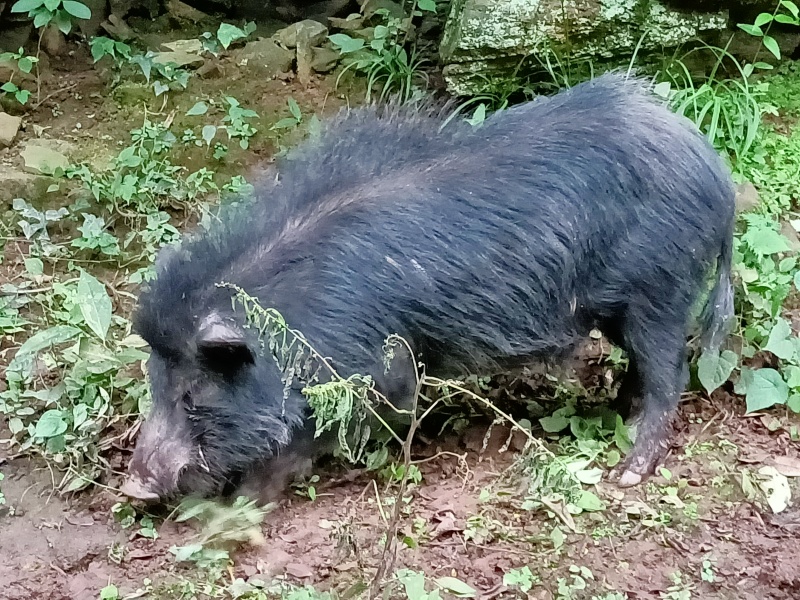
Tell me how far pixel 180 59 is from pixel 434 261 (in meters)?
2.73

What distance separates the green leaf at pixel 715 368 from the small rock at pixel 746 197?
0.99 meters

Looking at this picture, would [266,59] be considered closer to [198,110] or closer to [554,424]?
[198,110]

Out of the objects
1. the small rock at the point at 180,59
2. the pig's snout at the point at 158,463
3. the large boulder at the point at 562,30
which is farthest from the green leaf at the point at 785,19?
the pig's snout at the point at 158,463

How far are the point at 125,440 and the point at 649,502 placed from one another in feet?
5.88

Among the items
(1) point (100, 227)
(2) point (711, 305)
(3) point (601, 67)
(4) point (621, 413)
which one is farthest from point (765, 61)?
Result: (1) point (100, 227)

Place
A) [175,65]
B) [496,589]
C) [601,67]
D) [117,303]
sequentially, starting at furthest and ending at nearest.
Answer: [175,65] < [601,67] < [117,303] < [496,589]

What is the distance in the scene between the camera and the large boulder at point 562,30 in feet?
15.1

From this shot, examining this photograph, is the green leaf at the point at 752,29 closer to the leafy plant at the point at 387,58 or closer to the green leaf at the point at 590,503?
the leafy plant at the point at 387,58

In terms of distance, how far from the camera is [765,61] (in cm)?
492

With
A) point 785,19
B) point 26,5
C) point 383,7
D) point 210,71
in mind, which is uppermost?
point 785,19

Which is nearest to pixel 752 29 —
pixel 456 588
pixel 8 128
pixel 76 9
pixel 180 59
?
pixel 180 59

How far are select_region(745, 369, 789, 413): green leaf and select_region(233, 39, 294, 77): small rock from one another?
9.81 feet

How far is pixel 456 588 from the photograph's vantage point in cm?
270

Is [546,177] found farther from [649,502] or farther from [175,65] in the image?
[175,65]
